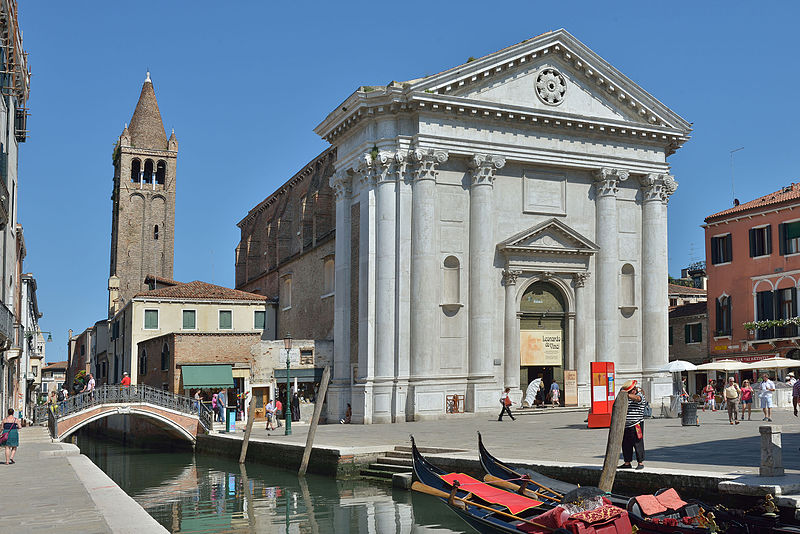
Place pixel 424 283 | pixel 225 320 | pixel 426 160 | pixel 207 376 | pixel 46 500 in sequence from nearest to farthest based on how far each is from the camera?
pixel 46 500 < pixel 424 283 < pixel 426 160 < pixel 207 376 < pixel 225 320

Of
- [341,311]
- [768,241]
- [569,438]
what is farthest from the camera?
[768,241]

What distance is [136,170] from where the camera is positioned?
2648 inches

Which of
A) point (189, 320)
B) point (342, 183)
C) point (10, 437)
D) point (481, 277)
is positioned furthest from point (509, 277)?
point (10, 437)

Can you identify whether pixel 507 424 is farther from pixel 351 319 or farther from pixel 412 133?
pixel 412 133

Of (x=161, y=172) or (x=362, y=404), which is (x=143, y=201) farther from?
(x=362, y=404)

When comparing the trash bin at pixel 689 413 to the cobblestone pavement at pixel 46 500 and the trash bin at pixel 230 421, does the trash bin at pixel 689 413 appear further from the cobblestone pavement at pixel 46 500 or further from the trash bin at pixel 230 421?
the cobblestone pavement at pixel 46 500

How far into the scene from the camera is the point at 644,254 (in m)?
32.9

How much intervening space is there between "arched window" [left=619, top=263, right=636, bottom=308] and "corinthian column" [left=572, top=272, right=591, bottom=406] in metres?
1.65

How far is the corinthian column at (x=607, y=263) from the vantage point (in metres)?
31.5

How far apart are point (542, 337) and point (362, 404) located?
6999 mm

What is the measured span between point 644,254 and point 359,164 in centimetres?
1111

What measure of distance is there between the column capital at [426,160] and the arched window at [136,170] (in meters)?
43.1

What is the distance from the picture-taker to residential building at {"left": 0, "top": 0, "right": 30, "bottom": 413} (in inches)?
941

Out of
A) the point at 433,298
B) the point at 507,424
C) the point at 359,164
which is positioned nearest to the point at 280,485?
the point at 507,424
